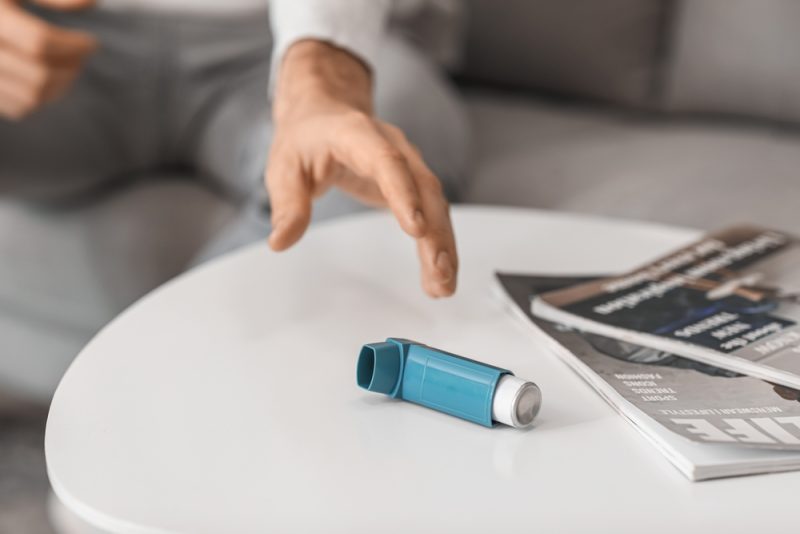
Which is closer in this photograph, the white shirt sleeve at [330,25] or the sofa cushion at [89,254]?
the white shirt sleeve at [330,25]

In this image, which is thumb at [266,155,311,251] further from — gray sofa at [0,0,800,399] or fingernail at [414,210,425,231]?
gray sofa at [0,0,800,399]

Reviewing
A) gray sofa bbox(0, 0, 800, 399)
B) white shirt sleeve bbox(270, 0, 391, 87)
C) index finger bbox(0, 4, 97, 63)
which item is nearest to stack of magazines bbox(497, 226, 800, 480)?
white shirt sleeve bbox(270, 0, 391, 87)

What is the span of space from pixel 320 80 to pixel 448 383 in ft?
0.98

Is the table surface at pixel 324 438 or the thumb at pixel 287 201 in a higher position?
the thumb at pixel 287 201

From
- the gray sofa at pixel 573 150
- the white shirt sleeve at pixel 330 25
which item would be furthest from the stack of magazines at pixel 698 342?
the gray sofa at pixel 573 150

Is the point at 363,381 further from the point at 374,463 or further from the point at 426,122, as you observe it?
the point at 426,122

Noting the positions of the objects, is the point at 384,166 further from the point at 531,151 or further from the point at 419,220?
the point at 531,151

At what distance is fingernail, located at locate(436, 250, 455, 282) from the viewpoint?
0.56 meters

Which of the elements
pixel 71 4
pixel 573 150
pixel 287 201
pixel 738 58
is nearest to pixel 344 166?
pixel 287 201

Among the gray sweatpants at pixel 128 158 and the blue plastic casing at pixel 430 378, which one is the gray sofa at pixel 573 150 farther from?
the blue plastic casing at pixel 430 378

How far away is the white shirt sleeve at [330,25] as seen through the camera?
78cm

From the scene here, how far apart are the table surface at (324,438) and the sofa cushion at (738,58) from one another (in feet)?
2.40

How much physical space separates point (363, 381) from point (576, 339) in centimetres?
13

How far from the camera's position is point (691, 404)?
1.56 feet
